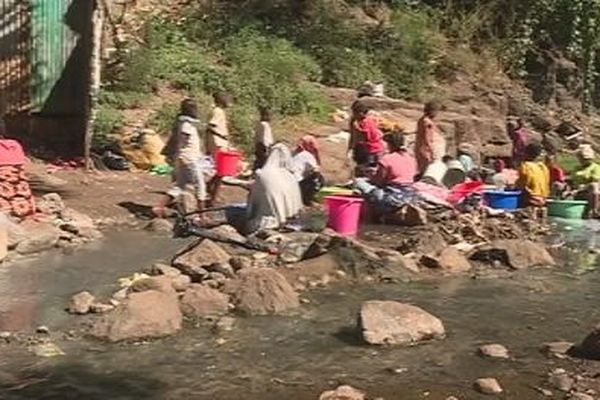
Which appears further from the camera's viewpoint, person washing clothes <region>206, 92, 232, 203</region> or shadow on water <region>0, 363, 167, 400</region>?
person washing clothes <region>206, 92, 232, 203</region>

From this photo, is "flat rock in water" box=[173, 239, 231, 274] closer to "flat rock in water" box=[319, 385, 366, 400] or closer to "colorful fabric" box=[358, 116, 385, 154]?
"flat rock in water" box=[319, 385, 366, 400]

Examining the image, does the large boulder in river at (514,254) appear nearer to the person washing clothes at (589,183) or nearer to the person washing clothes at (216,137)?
the person washing clothes at (589,183)

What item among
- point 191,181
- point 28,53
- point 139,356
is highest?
point 28,53

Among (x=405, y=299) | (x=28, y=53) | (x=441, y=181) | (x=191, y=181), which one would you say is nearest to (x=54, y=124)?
(x=28, y=53)

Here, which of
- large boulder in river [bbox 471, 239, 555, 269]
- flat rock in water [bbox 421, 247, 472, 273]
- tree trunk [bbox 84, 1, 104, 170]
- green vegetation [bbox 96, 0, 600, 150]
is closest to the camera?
flat rock in water [bbox 421, 247, 472, 273]

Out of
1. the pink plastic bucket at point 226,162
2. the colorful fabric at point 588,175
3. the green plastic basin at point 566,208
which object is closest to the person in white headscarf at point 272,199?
the pink plastic bucket at point 226,162

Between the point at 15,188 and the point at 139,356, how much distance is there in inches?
196

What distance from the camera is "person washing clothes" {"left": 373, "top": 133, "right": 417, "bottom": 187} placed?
13727 millimetres

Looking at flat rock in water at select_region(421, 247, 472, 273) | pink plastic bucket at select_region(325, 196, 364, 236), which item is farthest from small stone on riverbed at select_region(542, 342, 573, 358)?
pink plastic bucket at select_region(325, 196, 364, 236)

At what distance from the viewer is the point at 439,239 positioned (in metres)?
12.4

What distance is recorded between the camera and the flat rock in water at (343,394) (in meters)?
7.43

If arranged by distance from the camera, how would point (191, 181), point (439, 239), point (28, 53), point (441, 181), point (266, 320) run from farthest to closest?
point (28, 53), point (441, 181), point (191, 181), point (439, 239), point (266, 320)

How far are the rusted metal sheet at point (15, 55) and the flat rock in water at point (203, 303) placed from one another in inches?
352

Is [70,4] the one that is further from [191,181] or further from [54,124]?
[191,181]
